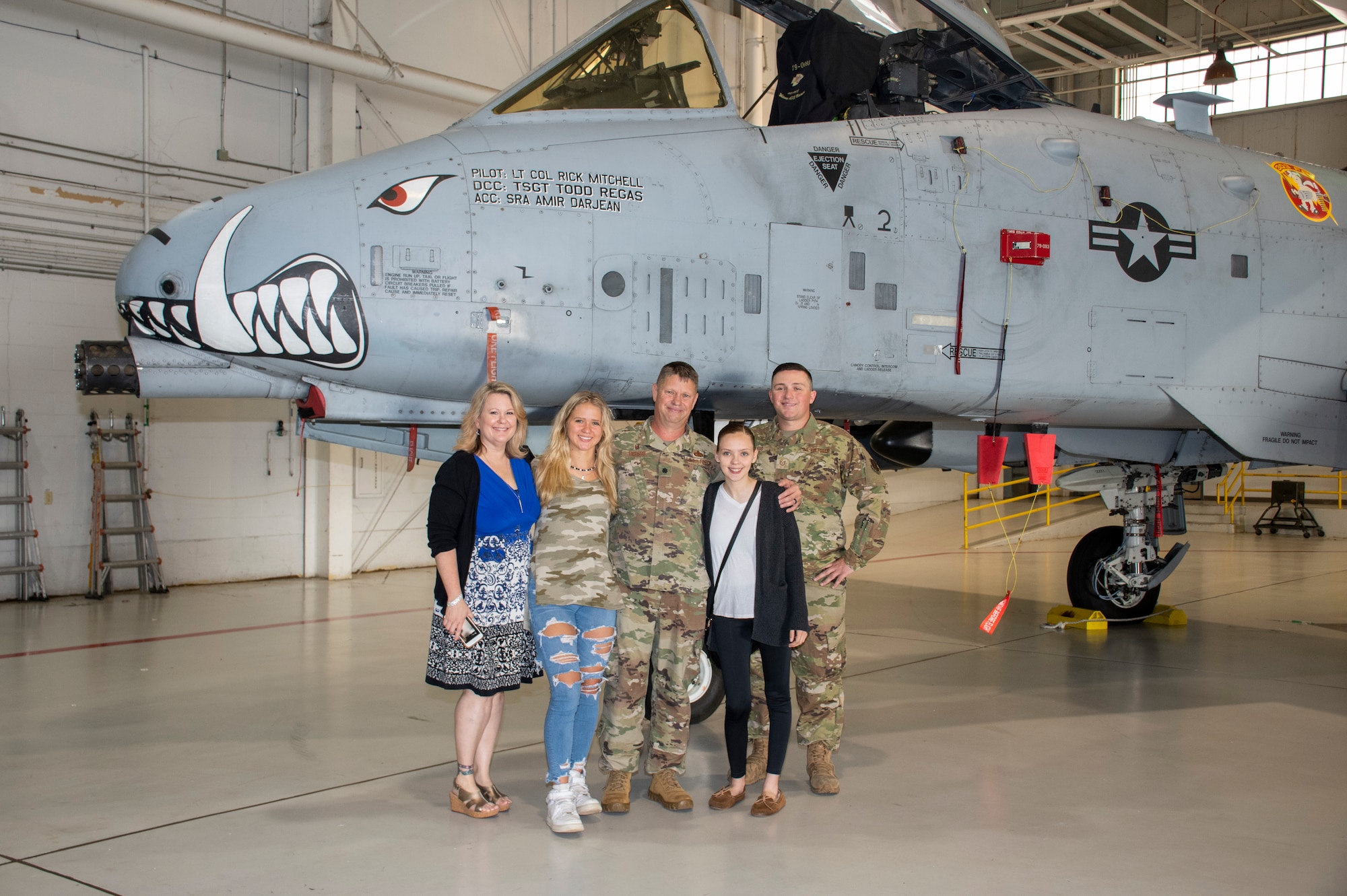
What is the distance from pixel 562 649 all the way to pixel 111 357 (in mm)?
2521

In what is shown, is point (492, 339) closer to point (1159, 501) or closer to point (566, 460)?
point (566, 460)

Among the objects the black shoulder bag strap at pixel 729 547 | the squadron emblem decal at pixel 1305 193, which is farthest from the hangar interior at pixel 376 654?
the squadron emblem decal at pixel 1305 193

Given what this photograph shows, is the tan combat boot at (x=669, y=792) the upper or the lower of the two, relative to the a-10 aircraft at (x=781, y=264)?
lower

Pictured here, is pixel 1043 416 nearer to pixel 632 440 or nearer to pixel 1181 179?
pixel 1181 179

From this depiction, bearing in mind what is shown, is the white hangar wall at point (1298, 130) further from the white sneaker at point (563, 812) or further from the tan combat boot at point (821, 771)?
the white sneaker at point (563, 812)

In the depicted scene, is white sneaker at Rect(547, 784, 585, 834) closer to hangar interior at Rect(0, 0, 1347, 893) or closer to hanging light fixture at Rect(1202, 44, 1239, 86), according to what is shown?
hangar interior at Rect(0, 0, 1347, 893)

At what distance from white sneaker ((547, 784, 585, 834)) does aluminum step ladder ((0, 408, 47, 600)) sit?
26.4 feet

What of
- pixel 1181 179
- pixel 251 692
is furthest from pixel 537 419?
pixel 1181 179

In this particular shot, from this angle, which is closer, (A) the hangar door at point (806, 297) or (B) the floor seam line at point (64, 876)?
(B) the floor seam line at point (64, 876)

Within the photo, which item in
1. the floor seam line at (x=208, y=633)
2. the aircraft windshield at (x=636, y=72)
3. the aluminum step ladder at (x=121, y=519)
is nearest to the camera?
the aircraft windshield at (x=636, y=72)

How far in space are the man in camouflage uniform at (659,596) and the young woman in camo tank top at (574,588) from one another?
10 centimetres

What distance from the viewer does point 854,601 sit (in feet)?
34.9

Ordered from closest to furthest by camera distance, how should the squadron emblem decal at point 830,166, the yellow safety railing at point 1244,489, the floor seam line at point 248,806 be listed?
the floor seam line at point 248,806
the squadron emblem decal at point 830,166
the yellow safety railing at point 1244,489

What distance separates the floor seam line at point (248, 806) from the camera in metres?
3.57
